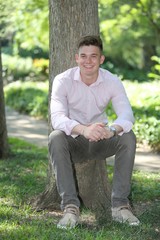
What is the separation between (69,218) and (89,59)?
133cm

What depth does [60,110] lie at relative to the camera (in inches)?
157

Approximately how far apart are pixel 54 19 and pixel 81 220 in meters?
1.81

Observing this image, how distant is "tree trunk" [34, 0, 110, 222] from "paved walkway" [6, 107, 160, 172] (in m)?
2.18

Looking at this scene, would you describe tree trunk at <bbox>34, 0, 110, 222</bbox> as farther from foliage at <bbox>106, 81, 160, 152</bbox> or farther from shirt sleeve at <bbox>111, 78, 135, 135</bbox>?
foliage at <bbox>106, 81, 160, 152</bbox>

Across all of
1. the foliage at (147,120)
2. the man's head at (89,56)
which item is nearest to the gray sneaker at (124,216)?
the man's head at (89,56)

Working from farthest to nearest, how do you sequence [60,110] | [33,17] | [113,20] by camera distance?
[33,17]
[113,20]
[60,110]

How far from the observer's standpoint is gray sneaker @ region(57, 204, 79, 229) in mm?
3648

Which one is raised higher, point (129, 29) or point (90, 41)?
point (129, 29)

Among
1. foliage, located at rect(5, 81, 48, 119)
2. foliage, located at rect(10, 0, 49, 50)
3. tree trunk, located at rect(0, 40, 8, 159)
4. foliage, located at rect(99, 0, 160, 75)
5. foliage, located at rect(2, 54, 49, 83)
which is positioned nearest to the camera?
tree trunk, located at rect(0, 40, 8, 159)

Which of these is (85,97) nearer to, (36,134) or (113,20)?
(36,134)

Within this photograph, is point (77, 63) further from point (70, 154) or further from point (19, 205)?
point (19, 205)

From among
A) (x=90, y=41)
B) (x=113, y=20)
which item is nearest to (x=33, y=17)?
(x=113, y=20)

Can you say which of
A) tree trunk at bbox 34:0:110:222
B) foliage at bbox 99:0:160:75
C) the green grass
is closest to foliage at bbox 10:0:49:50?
foliage at bbox 99:0:160:75

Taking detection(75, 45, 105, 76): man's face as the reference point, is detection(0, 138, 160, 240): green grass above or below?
below
